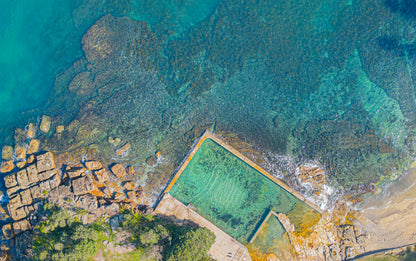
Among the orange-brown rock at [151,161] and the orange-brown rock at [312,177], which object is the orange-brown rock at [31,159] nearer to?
the orange-brown rock at [151,161]

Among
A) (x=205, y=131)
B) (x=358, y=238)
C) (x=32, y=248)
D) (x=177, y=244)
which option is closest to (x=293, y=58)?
(x=205, y=131)

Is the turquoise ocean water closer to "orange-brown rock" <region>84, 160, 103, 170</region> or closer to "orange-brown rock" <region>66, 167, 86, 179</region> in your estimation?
"orange-brown rock" <region>84, 160, 103, 170</region>

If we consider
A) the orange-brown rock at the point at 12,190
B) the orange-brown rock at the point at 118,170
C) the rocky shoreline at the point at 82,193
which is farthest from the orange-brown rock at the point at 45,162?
the orange-brown rock at the point at 118,170

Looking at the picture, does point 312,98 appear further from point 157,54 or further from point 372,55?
point 157,54

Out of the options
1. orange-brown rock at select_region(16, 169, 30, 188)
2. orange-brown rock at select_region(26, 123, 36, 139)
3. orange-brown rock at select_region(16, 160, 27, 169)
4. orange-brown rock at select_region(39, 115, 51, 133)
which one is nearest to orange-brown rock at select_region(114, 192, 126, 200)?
orange-brown rock at select_region(16, 169, 30, 188)

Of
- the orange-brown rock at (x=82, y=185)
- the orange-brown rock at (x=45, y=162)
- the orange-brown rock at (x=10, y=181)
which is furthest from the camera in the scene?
the orange-brown rock at (x=45, y=162)
